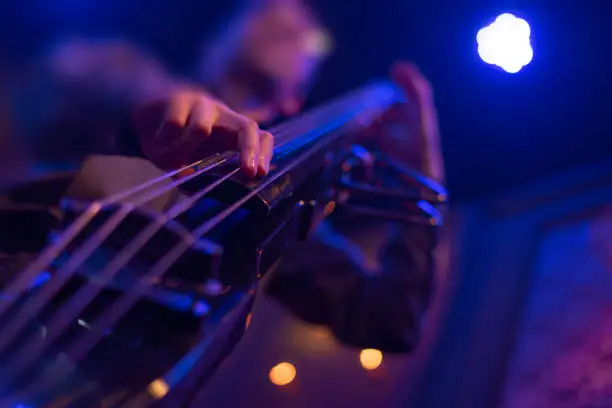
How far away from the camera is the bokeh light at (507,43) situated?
1.34m

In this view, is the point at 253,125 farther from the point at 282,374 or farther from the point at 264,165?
the point at 282,374

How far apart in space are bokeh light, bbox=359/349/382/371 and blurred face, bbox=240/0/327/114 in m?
0.45

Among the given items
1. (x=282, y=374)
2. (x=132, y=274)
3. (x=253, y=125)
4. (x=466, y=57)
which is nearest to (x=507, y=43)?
(x=466, y=57)

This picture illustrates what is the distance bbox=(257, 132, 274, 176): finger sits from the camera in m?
0.42

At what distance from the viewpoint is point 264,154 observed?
453 mm

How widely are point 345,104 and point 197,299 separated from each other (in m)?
0.70

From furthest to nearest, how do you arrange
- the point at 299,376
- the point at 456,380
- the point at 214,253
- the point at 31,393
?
the point at 456,380, the point at 299,376, the point at 214,253, the point at 31,393

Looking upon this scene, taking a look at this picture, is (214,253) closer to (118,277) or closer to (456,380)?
(118,277)

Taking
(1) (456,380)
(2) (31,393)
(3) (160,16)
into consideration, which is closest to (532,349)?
(1) (456,380)

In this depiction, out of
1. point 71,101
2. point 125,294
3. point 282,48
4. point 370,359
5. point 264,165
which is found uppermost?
point 282,48

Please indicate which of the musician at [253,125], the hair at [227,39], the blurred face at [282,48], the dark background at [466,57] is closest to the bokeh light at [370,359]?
the musician at [253,125]

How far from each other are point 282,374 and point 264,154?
471 mm

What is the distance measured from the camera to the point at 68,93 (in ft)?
2.98

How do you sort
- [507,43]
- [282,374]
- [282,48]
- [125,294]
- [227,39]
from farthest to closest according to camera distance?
[507,43] < [227,39] < [282,48] < [282,374] < [125,294]
